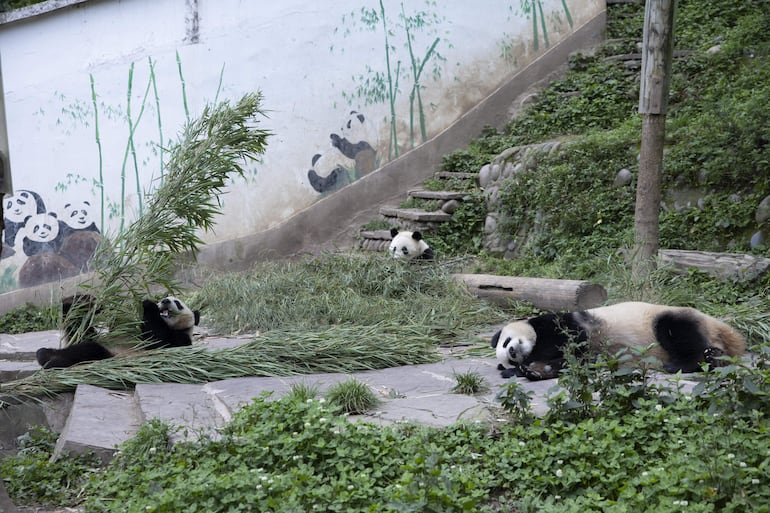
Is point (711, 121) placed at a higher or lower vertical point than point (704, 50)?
lower

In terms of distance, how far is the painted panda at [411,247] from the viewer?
364 inches

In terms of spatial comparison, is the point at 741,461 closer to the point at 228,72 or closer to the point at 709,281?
the point at 709,281

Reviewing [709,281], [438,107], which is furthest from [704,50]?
[709,281]

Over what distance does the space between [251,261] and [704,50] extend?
283 inches

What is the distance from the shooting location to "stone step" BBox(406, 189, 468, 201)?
11120 millimetres

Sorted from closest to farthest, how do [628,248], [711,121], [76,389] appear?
[76,389]
[628,248]
[711,121]

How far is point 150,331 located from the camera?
6.13 metres

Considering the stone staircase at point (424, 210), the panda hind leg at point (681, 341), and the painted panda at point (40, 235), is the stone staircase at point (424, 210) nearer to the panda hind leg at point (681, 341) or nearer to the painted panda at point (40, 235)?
the painted panda at point (40, 235)

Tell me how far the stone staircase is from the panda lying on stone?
15.8ft

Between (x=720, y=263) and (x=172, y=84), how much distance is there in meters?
8.20

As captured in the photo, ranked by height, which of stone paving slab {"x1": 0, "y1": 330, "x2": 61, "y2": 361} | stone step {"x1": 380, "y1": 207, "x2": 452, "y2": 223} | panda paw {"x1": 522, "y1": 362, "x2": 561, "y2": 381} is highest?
stone step {"x1": 380, "y1": 207, "x2": 452, "y2": 223}

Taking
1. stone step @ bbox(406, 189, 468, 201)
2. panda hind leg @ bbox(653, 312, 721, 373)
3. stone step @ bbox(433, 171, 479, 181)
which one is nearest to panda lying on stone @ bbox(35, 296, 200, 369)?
panda hind leg @ bbox(653, 312, 721, 373)

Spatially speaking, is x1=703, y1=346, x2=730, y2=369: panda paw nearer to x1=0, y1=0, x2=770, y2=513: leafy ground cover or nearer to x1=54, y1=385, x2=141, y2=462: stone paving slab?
x1=0, y1=0, x2=770, y2=513: leafy ground cover

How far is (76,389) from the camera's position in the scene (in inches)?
216
